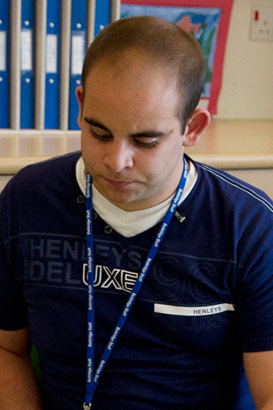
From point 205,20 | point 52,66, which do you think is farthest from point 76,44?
point 205,20

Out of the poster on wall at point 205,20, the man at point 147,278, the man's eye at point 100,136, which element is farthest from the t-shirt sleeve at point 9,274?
the poster on wall at point 205,20

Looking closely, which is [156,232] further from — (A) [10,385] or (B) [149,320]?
(A) [10,385]

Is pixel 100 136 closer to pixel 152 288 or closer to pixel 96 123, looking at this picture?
pixel 96 123

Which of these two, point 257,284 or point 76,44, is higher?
point 76,44

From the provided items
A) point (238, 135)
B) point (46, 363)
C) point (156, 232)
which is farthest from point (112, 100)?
point (238, 135)

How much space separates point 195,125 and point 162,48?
6.5 inches

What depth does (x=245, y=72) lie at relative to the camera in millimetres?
2461

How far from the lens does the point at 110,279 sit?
124 cm

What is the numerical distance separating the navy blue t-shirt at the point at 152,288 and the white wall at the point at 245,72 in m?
1.24

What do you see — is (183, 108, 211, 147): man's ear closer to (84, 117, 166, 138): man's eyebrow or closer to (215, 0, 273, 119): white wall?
(84, 117, 166, 138): man's eyebrow

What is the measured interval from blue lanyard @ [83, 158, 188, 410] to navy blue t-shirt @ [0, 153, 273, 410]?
0.02 meters

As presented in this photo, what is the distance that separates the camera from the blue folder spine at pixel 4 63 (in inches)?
71.1

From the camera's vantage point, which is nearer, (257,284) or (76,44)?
(257,284)

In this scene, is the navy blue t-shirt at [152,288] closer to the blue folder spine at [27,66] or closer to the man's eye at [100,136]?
the man's eye at [100,136]
